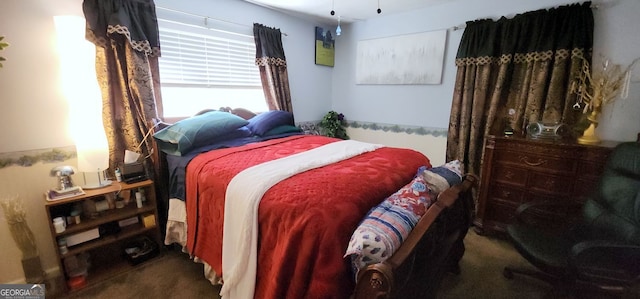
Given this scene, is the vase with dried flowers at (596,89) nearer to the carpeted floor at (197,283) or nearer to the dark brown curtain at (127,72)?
the carpeted floor at (197,283)

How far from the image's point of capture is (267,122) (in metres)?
2.73

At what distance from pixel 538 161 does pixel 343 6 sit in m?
2.44

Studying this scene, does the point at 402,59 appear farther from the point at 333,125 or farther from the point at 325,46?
the point at 333,125

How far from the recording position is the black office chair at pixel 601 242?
4.57ft

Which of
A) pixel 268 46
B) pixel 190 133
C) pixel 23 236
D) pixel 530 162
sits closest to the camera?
pixel 23 236

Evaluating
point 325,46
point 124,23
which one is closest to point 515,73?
point 325,46

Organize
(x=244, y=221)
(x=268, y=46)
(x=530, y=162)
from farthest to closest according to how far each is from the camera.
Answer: (x=268, y=46) → (x=530, y=162) → (x=244, y=221)

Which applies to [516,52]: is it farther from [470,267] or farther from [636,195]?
[470,267]

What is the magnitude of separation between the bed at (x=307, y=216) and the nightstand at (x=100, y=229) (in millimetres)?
268

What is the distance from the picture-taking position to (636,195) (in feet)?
5.10

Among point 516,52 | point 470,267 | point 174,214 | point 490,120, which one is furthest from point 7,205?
point 516,52

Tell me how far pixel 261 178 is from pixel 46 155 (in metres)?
1.64

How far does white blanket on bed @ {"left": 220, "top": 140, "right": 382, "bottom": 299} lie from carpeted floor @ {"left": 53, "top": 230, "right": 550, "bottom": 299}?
509 mm

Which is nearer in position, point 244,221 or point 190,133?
point 244,221
